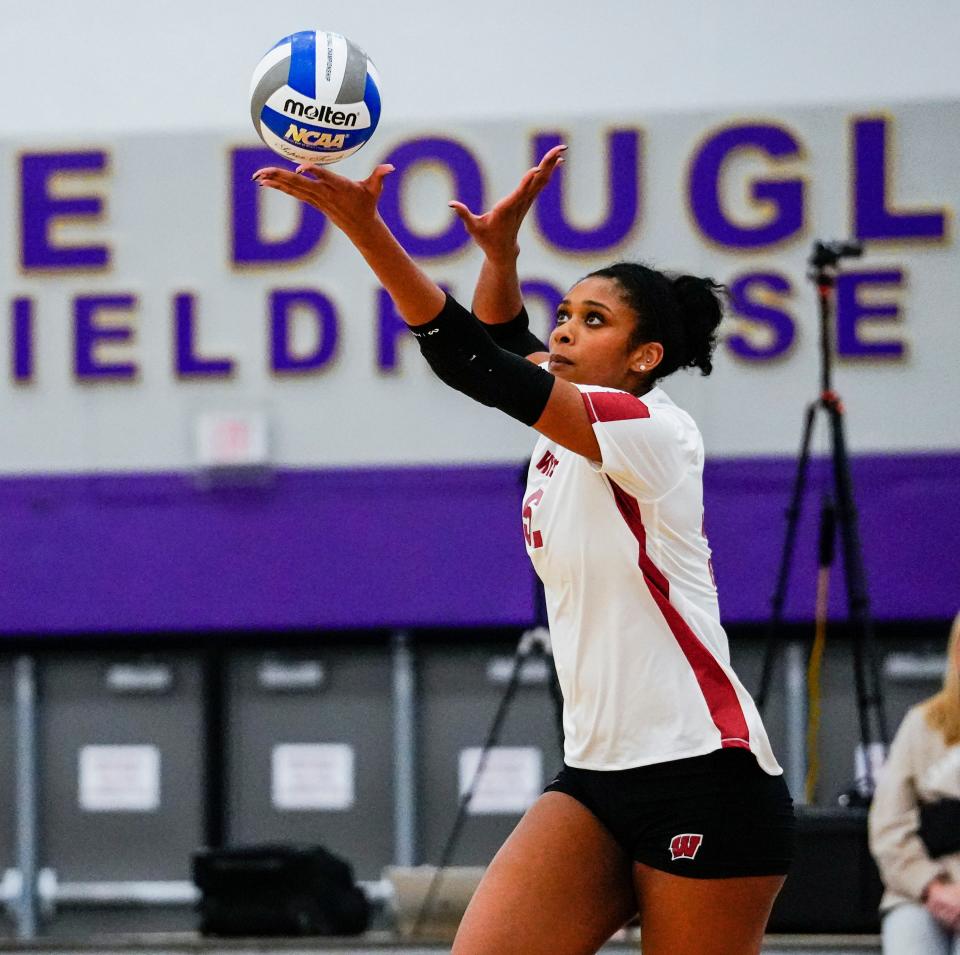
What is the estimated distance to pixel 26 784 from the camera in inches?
268

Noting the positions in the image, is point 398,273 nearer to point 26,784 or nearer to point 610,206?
point 610,206

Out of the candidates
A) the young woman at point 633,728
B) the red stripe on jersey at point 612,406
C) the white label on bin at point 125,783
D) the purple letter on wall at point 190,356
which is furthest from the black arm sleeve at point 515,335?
the white label on bin at point 125,783

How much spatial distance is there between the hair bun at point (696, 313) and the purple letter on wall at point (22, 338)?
15.4ft

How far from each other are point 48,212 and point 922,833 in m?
4.41

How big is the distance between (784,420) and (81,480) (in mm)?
2901

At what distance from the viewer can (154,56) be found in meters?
7.08

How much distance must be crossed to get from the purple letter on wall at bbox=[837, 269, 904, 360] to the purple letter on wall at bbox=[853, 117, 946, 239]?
167 mm

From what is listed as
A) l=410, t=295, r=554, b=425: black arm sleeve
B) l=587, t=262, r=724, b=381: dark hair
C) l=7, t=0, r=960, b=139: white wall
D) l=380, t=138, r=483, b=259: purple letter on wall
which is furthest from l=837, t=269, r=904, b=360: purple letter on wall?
l=410, t=295, r=554, b=425: black arm sleeve

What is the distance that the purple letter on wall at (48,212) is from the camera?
6.98 m

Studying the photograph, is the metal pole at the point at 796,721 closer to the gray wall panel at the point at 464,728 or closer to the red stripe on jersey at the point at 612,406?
the gray wall panel at the point at 464,728

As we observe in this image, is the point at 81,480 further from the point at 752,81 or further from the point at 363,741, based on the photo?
the point at 752,81

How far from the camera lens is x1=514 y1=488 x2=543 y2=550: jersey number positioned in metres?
A: 2.63

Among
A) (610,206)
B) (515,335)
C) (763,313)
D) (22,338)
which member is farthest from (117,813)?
(515,335)

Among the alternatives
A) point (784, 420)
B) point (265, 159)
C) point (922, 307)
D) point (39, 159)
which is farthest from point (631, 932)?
point (39, 159)
